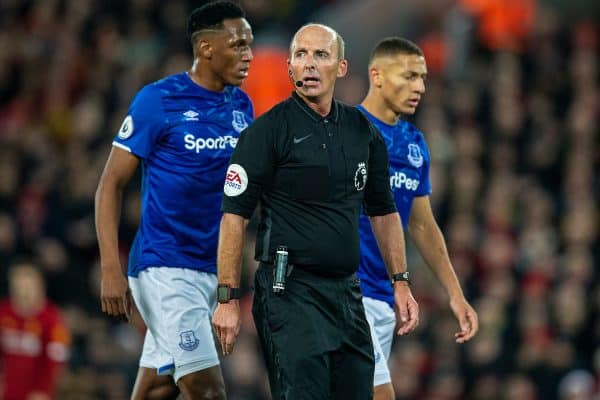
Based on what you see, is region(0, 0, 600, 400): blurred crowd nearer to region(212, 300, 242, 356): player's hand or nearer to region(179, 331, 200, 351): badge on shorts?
region(179, 331, 200, 351): badge on shorts

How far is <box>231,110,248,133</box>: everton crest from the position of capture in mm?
7246

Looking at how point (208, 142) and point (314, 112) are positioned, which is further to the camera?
point (208, 142)

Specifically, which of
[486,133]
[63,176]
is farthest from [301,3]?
[63,176]

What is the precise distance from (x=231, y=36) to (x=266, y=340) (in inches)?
71.7

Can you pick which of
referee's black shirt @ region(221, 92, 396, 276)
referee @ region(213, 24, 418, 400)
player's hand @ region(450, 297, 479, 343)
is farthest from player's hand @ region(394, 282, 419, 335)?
player's hand @ region(450, 297, 479, 343)

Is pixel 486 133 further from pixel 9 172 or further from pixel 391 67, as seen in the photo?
pixel 391 67

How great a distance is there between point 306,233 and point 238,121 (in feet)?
4.19

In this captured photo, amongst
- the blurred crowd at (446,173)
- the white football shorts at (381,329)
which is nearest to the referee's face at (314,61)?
the white football shorts at (381,329)

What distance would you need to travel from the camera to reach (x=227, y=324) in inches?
235

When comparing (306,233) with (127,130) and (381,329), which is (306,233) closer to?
(127,130)

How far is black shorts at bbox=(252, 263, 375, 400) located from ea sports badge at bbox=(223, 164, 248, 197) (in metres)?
0.40

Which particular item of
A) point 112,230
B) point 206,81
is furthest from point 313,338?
point 206,81

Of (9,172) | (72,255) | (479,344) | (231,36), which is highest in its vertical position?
(231,36)

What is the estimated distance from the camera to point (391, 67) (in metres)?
7.68
